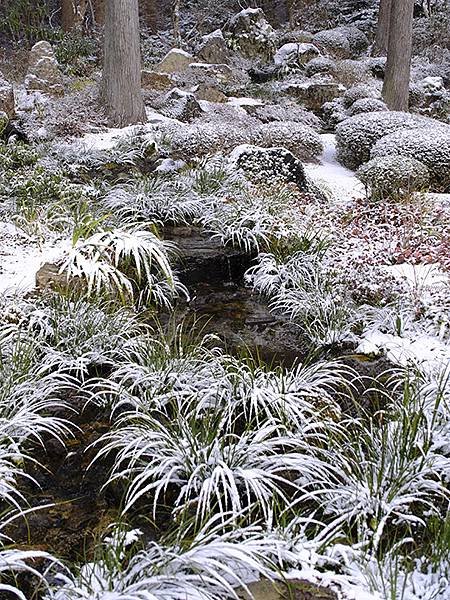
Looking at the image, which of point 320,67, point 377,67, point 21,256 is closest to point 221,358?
point 21,256

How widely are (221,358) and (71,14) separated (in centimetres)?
1608

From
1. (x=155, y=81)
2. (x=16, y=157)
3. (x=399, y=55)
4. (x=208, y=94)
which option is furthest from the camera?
(x=155, y=81)

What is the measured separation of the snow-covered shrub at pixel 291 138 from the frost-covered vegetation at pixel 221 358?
0.13 feet

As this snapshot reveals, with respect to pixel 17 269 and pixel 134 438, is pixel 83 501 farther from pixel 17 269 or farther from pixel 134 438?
pixel 17 269

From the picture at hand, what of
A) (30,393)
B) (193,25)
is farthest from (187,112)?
(193,25)

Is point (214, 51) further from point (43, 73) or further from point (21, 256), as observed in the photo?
point (21, 256)

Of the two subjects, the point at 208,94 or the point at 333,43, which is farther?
the point at 333,43

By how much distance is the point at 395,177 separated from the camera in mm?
6793

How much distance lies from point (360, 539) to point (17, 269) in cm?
353

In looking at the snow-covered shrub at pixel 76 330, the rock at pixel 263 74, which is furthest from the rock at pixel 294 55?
the snow-covered shrub at pixel 76 330

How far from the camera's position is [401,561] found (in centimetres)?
221

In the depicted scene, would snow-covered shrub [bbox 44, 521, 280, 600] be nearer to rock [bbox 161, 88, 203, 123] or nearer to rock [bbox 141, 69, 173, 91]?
rock [bbox 161, 88, 203, 123]

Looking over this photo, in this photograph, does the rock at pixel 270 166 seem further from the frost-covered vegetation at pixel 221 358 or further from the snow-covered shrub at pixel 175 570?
the snow-covered shrub at pixel 175 570

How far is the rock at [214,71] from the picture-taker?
13.1 meters
